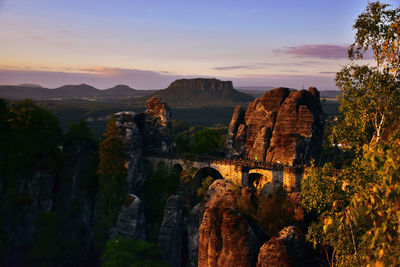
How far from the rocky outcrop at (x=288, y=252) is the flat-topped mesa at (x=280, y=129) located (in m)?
27.5

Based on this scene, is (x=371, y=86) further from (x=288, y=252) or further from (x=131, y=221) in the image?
(x=131, y=221)

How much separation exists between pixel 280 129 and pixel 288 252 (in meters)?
33.5

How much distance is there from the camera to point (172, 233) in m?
45.8

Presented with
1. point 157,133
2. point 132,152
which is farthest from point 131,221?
point 157,133

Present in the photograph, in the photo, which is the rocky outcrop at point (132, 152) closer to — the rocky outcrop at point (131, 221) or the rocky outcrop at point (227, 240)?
the rocky outcrop at point (131, 221)

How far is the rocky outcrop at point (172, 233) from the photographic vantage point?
147 ft

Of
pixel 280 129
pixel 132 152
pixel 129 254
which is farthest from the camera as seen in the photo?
pixel 280 129

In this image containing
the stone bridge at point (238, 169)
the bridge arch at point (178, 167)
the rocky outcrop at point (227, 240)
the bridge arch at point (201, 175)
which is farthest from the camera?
the bridge arch at point (178, 167)

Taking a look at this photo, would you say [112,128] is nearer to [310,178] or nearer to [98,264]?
[98,264]

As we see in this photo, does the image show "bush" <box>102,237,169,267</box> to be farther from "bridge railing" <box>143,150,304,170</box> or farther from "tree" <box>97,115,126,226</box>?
"bridge railing" <box>143,150,304,170</box>

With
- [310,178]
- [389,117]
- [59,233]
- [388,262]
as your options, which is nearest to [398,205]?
[388,262]

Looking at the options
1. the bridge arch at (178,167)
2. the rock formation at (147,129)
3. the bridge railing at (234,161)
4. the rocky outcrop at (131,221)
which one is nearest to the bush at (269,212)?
the bridge railing at (234,161)

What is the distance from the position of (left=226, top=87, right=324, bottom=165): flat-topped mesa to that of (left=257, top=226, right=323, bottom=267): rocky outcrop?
1081 inches

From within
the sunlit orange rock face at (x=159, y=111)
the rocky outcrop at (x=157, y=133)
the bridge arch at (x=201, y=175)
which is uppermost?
the sunlit orange rock face at (x=159, y=111)
